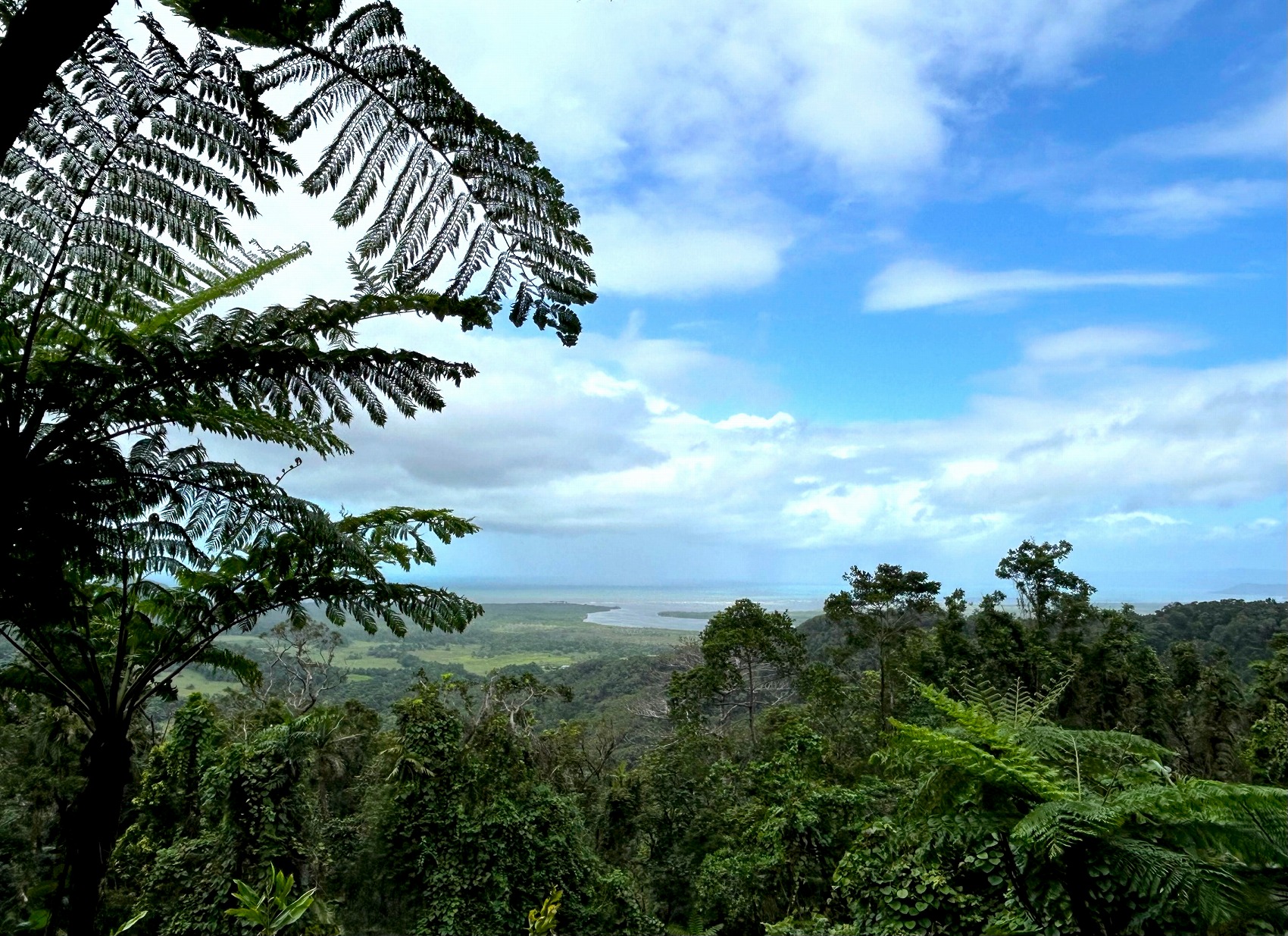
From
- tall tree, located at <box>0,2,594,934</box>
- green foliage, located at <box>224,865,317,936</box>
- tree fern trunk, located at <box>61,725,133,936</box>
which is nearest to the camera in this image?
tall tree, located at <box>0,2,594,934</box>

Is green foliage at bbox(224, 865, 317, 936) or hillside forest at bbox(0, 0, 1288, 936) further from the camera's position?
green foliage at bbox(224, 865, 317, 936)

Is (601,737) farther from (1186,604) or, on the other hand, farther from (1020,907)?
(1186,604)

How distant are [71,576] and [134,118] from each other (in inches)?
107

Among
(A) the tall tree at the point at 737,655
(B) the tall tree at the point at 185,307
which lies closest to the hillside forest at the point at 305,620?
(B) the tall tree at the point at 185,307

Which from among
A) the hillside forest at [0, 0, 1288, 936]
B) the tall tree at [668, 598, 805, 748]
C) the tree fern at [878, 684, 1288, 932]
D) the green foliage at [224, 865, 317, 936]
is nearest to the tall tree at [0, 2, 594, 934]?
the hillside forest at [0, 0, 1288, 936]

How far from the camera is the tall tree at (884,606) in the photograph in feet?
50.4

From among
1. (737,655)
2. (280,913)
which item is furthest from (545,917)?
(737,655)

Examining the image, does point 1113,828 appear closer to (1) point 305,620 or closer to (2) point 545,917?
(2) point 545,917

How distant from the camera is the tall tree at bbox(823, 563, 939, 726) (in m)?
15.4

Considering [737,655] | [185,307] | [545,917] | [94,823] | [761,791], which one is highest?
[185,307]

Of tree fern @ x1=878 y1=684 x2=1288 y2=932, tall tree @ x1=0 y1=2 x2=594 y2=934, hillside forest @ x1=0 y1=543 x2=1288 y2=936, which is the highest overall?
tall tree @ x1=0 y1=2 x2=594 y2=934

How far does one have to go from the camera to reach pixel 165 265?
9.24 feet

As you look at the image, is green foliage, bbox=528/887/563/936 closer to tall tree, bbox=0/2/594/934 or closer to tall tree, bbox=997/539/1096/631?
tall tree, bbox=0/2/594/934

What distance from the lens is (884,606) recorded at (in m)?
15.4
